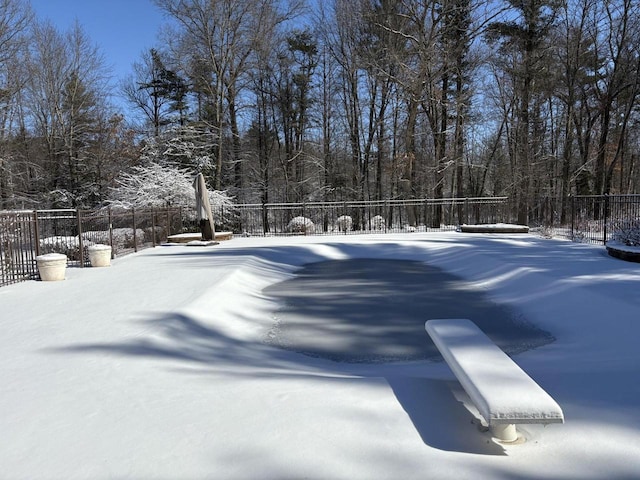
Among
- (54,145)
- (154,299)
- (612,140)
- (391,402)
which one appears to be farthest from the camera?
(612,140)

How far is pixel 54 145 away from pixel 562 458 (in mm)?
32836

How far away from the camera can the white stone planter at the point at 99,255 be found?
1133cm

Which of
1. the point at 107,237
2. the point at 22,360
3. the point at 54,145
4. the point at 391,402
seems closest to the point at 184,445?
the point at 391,402

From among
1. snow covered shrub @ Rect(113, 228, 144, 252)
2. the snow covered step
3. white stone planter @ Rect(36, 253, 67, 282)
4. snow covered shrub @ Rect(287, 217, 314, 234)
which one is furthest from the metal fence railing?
snow covered shrub @ Rect(287, 217, 314, 234)

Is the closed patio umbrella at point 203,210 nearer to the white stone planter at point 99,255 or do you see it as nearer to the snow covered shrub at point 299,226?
the white stone planter at point 99,255

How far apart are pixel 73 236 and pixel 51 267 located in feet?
19.0

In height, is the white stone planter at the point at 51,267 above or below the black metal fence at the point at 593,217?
below

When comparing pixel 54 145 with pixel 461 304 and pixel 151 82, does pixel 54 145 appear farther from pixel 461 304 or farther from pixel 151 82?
pixel 461 304

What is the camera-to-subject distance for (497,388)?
2.87 metres

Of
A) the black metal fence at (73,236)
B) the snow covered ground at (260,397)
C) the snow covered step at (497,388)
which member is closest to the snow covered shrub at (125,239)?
the black metal fence at (73,236)

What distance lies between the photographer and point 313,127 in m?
30.5

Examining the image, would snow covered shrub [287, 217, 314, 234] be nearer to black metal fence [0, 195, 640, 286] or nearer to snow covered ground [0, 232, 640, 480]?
black metal fence [0, 195, 640, 286]

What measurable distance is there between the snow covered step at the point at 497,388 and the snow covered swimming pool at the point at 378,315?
140 cm

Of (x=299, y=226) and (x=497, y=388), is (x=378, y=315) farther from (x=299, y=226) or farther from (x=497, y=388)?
(x=299, y=226)
